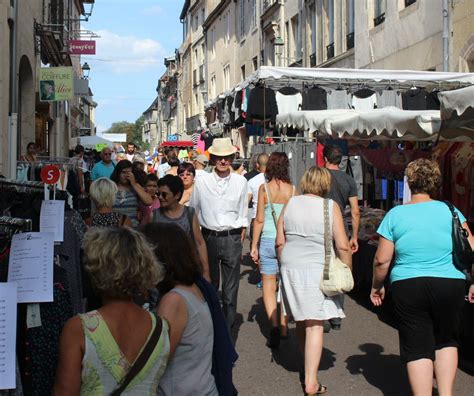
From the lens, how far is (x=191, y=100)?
52.5 m

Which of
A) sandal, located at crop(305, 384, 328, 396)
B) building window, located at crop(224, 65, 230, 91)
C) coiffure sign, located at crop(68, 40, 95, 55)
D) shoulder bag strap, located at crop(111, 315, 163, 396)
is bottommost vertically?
sandal, located at crop(305, 384, 328, 396)

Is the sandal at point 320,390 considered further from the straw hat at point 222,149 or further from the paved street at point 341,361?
the straw hat at point 222,149

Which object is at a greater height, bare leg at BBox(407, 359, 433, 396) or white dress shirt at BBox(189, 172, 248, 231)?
white dress shirt at BBox(189, 172, 248, 231)

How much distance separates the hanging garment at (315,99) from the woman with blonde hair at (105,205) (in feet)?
26.5

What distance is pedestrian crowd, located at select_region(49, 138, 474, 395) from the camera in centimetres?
267

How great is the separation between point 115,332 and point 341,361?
4.24 metres

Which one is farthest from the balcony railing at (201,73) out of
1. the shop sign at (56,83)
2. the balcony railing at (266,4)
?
the shop sign at (56,83)

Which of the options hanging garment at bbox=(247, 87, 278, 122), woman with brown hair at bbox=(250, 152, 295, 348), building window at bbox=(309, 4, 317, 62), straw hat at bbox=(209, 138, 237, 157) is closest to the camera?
straw hat at bbox=(209, 138, 237, 157)

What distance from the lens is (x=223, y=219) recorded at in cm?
676

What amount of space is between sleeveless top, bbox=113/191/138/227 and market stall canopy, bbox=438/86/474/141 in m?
3.41

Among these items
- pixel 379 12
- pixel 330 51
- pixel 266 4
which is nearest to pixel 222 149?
pixel 379 12

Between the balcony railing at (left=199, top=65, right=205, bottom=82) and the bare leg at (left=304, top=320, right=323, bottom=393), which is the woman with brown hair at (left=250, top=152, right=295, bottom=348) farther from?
the balcony railing at (left=199, top=65, right=205, bottom=82)

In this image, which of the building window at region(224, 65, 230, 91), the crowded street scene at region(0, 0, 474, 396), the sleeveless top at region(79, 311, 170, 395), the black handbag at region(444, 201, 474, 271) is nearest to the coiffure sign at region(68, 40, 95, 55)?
the crowded street scene at region(0, 0, 474, 396)

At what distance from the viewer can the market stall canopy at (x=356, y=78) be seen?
1324 cm
